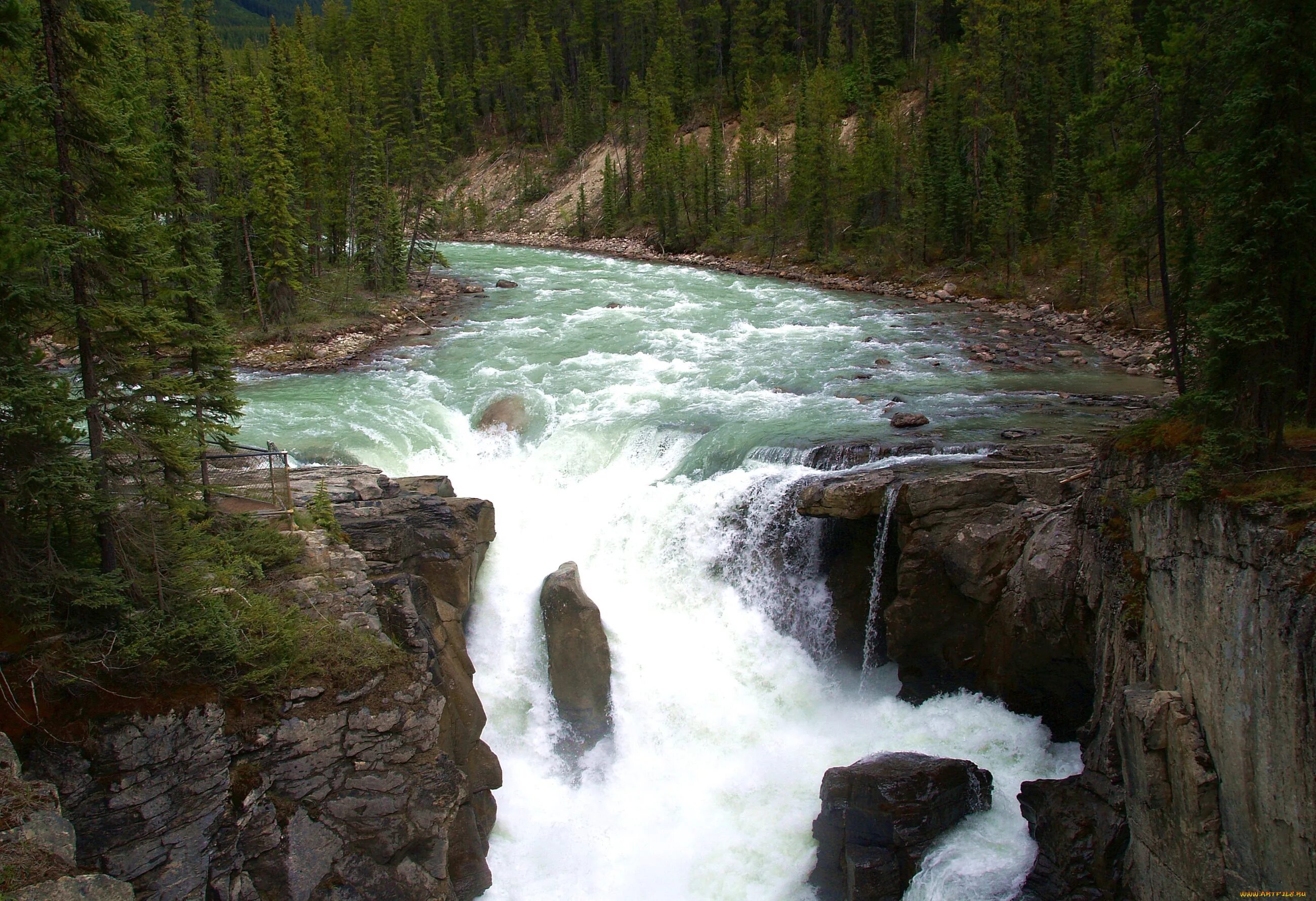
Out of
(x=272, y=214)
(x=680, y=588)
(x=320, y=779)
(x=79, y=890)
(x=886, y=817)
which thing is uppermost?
(x=272, y=214)

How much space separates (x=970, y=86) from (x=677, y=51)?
42.4 m

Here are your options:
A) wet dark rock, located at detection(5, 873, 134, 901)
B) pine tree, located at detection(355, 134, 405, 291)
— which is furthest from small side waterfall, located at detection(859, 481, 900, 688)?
pine tree, located at detection(355, 134, 405, 291)

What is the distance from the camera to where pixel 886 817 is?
1411cm

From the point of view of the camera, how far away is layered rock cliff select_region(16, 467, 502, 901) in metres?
11.4

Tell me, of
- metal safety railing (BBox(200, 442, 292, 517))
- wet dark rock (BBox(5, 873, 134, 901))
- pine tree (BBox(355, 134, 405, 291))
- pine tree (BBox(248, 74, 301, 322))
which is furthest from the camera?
pine tree (BBox(355, 134, 405, 291))

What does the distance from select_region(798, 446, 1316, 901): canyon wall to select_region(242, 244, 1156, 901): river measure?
95cm

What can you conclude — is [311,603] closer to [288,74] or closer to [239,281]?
[239,281]

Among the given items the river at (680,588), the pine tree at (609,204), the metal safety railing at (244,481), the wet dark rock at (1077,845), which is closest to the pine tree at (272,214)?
the river at (680,588)

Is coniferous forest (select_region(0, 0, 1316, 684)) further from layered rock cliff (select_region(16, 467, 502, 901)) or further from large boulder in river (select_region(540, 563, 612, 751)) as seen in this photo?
large boulder in river (select_region(540, 563, 612, 751))

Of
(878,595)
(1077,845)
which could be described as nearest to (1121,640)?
(1077,845)

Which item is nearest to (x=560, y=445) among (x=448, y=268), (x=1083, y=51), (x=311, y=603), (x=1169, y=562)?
(x=311, y=603)

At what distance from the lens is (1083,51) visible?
49625 mm

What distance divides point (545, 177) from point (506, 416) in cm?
6836

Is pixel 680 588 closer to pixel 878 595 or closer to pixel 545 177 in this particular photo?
pixel 878 595
